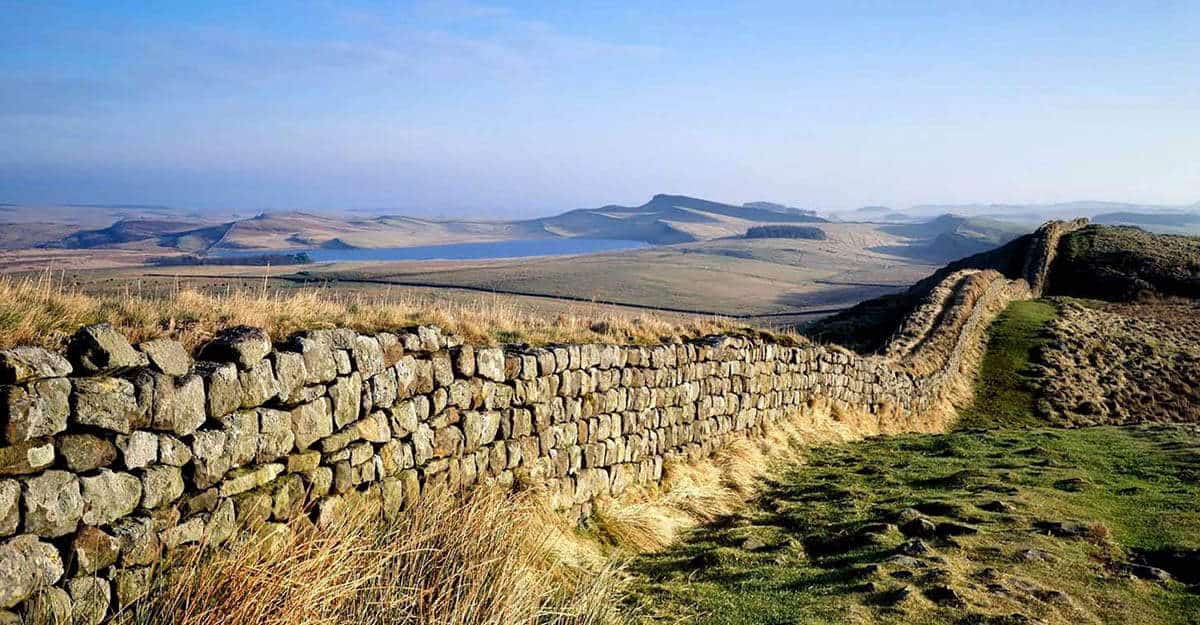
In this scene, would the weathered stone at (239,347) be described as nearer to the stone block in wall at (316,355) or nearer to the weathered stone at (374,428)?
the stone block in wall at (316,355)

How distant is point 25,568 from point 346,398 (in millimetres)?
2784

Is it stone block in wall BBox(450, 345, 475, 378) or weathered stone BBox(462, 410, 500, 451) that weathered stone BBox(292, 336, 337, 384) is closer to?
stone block in wall BBox(450, 345, 475, 378)

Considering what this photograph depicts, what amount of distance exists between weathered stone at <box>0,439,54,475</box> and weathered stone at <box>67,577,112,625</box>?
71 cm

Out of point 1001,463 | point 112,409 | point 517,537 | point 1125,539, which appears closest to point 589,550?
point 517,537

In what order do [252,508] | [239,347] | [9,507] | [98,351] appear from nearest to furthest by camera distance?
1. [9,507]
2. [98,351]
3. [252,508]
4. [239,347]

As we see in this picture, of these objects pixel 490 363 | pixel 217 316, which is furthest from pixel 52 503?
pixel 490 363

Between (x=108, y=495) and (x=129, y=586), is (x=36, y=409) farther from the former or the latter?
(x=129, y=586)

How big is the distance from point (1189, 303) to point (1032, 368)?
1469cm

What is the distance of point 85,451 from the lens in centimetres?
509

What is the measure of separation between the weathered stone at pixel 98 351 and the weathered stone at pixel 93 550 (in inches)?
38.7

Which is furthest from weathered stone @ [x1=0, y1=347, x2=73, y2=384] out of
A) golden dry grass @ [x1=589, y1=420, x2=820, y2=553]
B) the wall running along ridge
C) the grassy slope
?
golden dry grass @ [x1=589, y1=420, x2=820, y2=553]

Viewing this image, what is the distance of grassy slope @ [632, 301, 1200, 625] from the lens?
7047 mm

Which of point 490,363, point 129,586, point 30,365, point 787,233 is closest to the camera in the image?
point 30,365

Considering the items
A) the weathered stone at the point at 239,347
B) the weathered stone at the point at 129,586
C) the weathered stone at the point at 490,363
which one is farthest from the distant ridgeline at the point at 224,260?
the weathered stone at the point at 129,586
